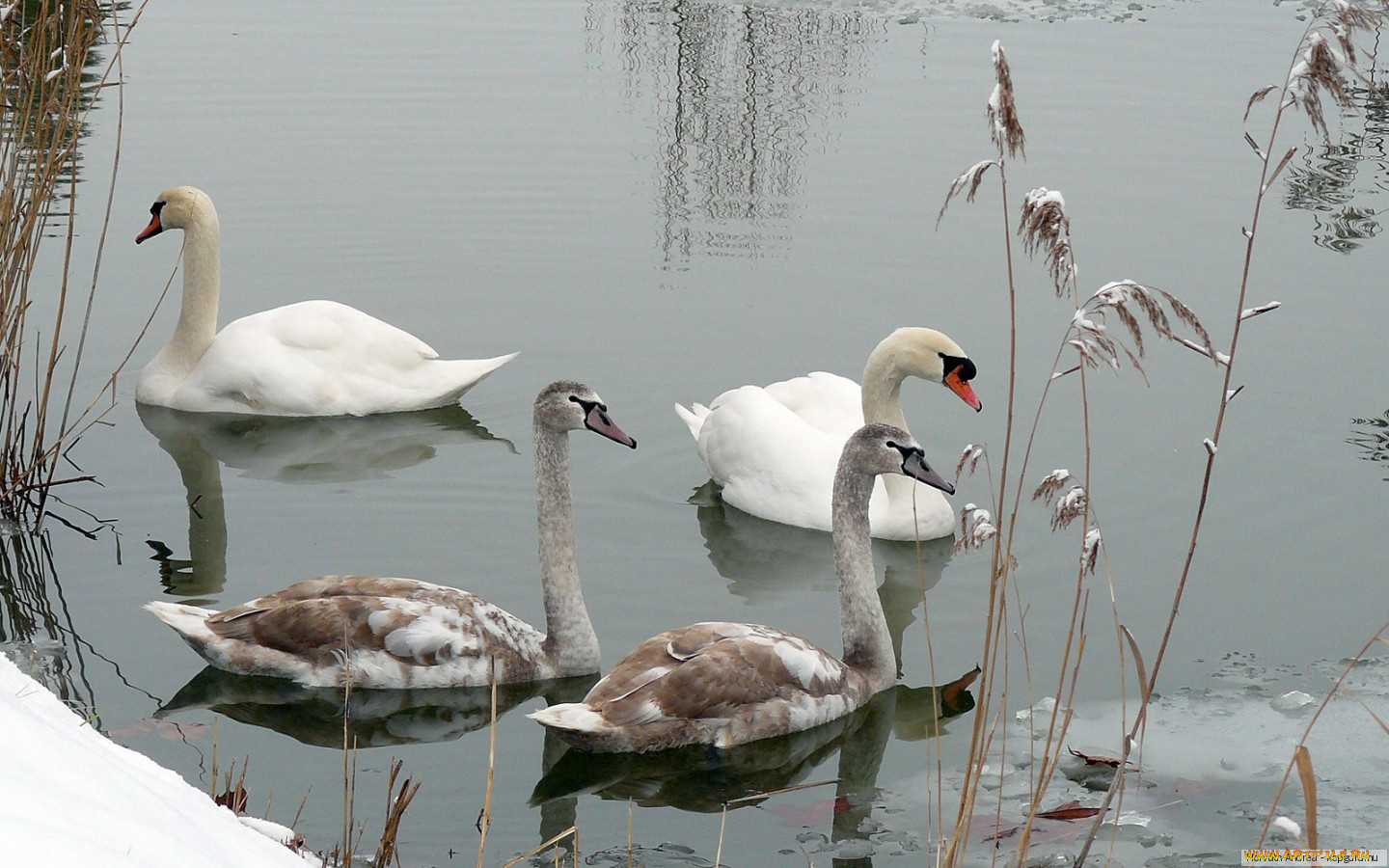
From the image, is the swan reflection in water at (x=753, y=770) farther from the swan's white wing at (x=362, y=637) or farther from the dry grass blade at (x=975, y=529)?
the dry grass blade at (x=975, y=529)

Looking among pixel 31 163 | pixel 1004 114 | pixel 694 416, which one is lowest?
pixel 694 416

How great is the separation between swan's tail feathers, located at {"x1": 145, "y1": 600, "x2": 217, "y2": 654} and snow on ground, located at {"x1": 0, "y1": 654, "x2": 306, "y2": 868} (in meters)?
2.80

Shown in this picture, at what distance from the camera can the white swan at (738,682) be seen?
208 inches

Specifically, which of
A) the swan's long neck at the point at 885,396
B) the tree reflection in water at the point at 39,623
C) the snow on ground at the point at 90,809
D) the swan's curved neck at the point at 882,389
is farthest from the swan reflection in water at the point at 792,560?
the snow on ground at the point at 90,809

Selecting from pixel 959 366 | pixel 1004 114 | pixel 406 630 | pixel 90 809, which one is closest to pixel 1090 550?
pixel 1004 114

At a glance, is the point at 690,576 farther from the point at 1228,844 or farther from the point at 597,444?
the point at 1228,844

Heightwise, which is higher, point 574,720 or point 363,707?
point 574,720

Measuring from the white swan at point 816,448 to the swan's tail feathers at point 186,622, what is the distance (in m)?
2.60

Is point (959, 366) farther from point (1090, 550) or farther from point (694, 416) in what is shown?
point (1090, 550)

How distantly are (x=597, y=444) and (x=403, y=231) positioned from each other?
144 inches

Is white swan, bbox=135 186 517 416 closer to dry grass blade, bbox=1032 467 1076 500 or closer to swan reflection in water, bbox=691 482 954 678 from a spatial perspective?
swan reflection in water, bbox=691 482 954 678

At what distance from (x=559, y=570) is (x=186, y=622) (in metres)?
1.29

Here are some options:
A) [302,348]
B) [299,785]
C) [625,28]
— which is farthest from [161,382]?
[625,28]

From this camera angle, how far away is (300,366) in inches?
334
